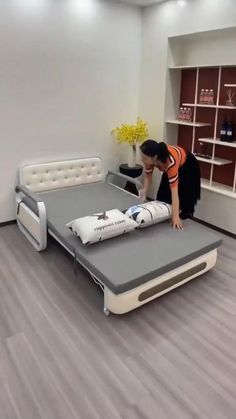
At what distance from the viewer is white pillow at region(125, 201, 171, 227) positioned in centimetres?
316

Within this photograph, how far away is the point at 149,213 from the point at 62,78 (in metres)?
2.11

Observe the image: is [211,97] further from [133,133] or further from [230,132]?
[133,133]

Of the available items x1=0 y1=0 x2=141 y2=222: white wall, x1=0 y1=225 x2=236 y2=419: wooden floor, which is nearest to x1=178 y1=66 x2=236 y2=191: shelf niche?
x1=0 y1=0 x2=141 y2=222: white wall

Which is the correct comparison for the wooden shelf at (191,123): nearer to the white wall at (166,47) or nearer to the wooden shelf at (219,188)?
the white wall at (166,47)

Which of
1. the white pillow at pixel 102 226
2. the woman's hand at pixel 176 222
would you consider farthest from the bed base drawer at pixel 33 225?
the woman's hand at pixel 176 222

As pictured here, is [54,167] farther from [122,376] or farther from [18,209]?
[122,376]

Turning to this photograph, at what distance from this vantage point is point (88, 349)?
7.50 feet

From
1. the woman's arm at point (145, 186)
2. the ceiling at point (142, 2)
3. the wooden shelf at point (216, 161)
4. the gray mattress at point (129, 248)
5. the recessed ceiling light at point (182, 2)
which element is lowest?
the gray mattress at point (129, 248)

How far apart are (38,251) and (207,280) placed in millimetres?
1742

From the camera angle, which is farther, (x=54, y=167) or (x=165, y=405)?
(x=54, y=167)

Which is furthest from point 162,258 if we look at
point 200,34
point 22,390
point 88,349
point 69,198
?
point 200,34

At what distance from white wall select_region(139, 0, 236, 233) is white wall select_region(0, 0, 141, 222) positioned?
20 centimetres

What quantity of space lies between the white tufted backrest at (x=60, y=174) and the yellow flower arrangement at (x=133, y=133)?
45 cm

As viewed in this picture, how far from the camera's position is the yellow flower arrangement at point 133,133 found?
4484mm
